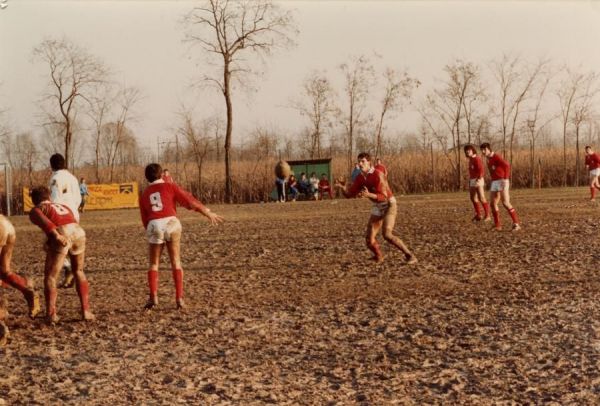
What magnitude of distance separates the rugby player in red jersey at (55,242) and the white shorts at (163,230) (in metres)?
0.74

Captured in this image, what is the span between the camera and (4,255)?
7.95m

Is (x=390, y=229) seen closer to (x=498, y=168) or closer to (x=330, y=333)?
(x=330, y=333)

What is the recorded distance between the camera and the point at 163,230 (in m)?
8.02

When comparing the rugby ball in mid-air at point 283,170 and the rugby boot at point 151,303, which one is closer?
the rugby boot at point 151,303

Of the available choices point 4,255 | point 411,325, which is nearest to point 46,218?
point 4,255

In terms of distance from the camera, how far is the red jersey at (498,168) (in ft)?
50.9

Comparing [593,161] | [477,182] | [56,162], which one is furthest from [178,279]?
[593,161]

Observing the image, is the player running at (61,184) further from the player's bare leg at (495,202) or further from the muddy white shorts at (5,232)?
the player's bare leg at (495,202)

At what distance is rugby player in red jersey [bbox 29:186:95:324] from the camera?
24.6ft

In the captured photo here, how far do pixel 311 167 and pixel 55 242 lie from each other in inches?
1240

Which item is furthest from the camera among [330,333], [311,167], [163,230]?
[311,167]

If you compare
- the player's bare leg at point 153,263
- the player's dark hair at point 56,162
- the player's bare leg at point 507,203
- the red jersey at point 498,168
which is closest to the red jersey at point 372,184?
the player's bare leg at point 153,263

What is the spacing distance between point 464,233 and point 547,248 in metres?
2.96

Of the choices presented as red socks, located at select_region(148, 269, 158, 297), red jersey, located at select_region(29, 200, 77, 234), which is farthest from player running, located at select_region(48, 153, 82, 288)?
red socks, located at select_region(148, 269, 158, 297)
